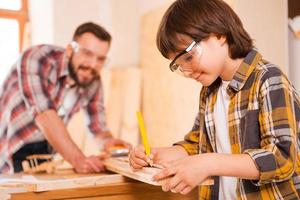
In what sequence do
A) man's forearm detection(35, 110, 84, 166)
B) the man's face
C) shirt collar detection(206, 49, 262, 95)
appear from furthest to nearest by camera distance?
the man's face → man's forearm detection(35, 110, 84, 166) → shirt collar detection(206, 49, 262, 95)

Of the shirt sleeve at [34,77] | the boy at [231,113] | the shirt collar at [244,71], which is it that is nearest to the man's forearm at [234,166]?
the boy at [231,113]

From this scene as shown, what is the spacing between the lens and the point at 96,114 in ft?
7.99

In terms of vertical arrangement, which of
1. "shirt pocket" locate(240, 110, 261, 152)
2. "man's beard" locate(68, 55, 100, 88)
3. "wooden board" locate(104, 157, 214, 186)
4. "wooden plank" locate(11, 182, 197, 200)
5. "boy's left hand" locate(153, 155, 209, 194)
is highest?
"man's beard" locate(68, 55, 100, 88)

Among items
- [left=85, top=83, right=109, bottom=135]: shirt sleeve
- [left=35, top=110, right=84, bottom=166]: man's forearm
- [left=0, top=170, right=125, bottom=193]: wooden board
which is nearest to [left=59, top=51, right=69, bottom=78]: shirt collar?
[left=85, top=83, right=109, bottom=135]: shirt sleeve

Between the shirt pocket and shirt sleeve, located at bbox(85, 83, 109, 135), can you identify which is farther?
shirt sleeve, located at bbox(85, 83, 109, 135)

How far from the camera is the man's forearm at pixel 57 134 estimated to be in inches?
66.0

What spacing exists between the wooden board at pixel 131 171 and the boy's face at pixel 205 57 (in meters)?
0.27

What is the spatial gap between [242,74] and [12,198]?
28.5 inches

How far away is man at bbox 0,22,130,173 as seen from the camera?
6.72ft

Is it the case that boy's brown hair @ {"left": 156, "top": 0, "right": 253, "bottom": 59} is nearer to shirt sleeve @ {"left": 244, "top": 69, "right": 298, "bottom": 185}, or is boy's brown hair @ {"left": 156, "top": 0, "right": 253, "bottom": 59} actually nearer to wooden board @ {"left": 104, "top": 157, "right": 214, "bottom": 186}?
shirt sleeve @ {"left": 244, "top": 69, "right": 298, "bottom": 185}

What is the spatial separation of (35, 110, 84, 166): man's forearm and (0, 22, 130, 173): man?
16 cm

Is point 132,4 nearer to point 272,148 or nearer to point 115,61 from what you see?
point 115,61

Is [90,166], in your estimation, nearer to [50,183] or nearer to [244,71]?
[50,183]

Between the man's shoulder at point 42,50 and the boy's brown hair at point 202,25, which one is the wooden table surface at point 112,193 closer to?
the boy's brown hair at point 202,25
